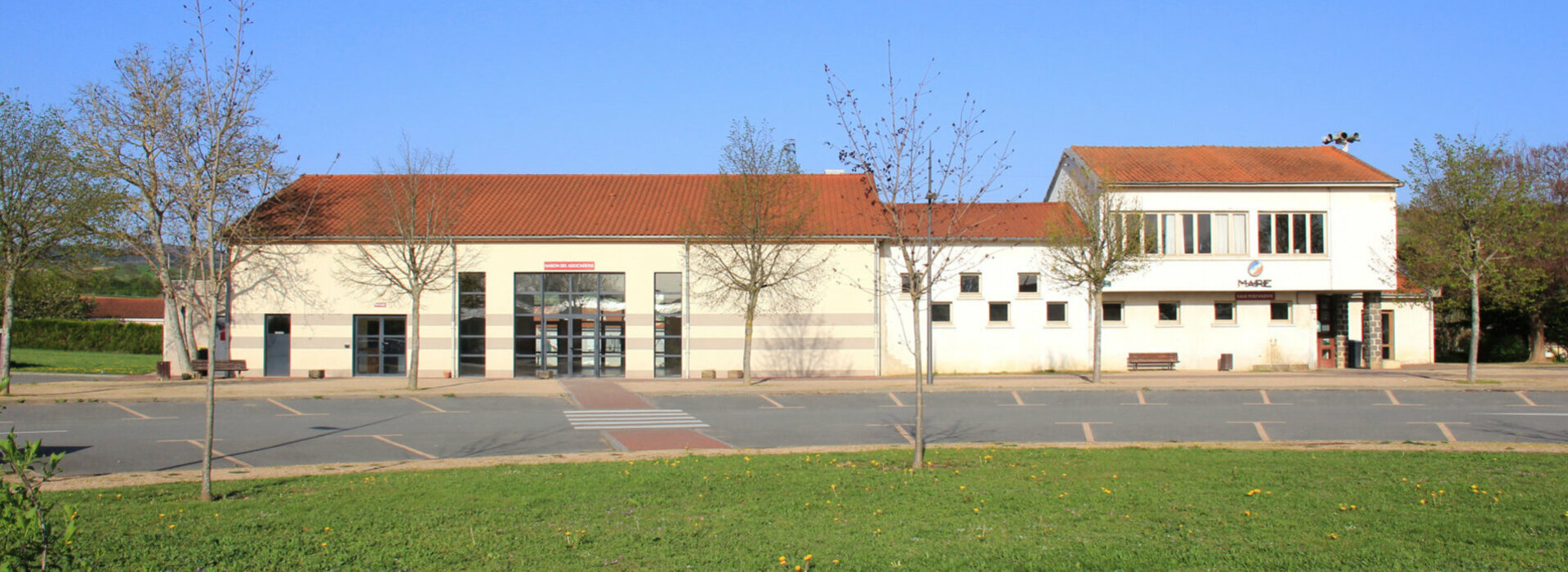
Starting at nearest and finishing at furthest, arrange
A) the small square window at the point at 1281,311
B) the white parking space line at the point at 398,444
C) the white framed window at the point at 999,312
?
the white parking space line at the point at 398,444
the white framed window at the point at 999,312
the small square window at the point at 1281,311

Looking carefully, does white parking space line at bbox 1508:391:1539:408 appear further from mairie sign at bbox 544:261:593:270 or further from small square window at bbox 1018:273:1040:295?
mairie sign at bbox 544:261:593:270

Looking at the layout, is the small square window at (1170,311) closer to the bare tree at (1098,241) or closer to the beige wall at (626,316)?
the bare tree at (1098,241)

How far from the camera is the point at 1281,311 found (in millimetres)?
32094

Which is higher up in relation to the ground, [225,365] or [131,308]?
[131,308]

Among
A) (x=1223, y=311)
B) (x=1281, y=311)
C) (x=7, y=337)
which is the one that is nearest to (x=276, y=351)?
(x=7, y=337)

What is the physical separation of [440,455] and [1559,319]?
129 ft

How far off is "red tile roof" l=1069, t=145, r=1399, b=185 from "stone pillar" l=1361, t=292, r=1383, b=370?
3.99 m

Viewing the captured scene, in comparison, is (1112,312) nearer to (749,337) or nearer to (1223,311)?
(1223,311)

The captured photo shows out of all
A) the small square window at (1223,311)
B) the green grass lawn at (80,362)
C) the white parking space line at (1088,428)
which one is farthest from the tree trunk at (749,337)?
the green grass lawn at (80,362)

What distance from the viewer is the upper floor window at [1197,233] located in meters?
31.2

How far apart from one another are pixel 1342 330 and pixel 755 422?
2411 cm

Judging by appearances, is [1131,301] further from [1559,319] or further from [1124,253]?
[1559,319]

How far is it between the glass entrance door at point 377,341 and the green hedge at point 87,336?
29.7 meters

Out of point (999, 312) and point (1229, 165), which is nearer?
point (999, 312)
